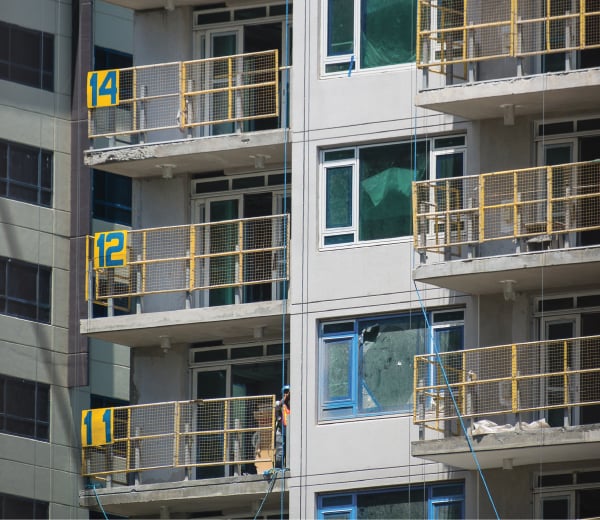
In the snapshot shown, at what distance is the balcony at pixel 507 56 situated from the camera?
52.8 m

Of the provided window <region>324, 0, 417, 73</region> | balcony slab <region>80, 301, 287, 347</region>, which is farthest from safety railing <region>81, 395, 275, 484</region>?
window <region>324, 0, 417, 73</region>

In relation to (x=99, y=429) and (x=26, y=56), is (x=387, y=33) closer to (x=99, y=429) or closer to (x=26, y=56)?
(x=99, y=429)

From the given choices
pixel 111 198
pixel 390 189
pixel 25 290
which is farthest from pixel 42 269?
pixel 390 189

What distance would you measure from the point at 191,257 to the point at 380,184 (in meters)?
4.44

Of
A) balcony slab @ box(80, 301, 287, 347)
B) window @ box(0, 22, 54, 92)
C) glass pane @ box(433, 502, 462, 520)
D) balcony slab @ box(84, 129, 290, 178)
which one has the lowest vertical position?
glass pane @ box(433, 502, 462, 520)

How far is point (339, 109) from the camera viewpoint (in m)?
55.3

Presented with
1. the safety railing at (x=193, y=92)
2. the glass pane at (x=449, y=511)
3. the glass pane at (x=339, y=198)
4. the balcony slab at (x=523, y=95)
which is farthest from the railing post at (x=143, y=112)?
the glass pane at (x=449, y=511)

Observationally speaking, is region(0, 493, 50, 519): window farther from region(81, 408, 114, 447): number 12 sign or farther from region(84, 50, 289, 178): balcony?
region(84, 50, 289, 178): balcony

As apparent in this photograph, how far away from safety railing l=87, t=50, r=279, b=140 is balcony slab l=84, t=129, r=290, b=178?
0.35 metres

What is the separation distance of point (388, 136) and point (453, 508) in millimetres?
6978

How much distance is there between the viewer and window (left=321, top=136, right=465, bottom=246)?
54219mm

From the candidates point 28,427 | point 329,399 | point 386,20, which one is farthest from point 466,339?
point 28,427

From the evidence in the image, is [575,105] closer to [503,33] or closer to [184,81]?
[503,33]

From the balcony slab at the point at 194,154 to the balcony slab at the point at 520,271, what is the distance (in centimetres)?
538
